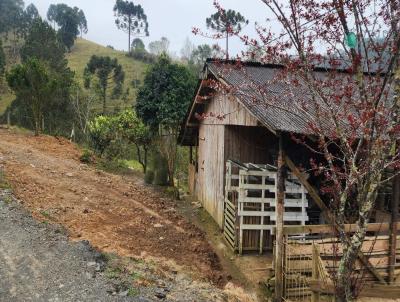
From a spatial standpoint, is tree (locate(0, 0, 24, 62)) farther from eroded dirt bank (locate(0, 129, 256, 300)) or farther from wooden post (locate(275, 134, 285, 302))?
wooden post (locate(275, 134, 285, 302))

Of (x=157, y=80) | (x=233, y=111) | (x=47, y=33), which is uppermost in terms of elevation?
(x=47, y=33)

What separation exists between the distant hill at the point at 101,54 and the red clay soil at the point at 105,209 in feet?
91.4

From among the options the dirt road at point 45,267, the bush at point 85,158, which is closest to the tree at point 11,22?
the bush at point 85,158

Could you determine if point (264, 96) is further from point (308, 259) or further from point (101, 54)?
point (101, 54)

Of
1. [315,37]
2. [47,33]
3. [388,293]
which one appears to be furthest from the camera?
[47,33]

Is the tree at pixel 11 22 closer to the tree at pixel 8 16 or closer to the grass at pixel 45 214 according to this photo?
the tree at pixel 8 16

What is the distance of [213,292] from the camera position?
27.8ft

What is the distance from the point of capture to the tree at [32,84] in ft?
69.6

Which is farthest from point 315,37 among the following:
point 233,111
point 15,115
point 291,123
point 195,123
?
point 15,115

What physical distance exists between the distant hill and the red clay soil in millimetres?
27871

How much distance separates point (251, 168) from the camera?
11.1 metres

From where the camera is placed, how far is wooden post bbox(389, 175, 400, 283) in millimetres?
8484

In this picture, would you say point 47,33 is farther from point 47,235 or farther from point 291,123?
point 291,123

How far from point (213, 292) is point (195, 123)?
9782 mm
